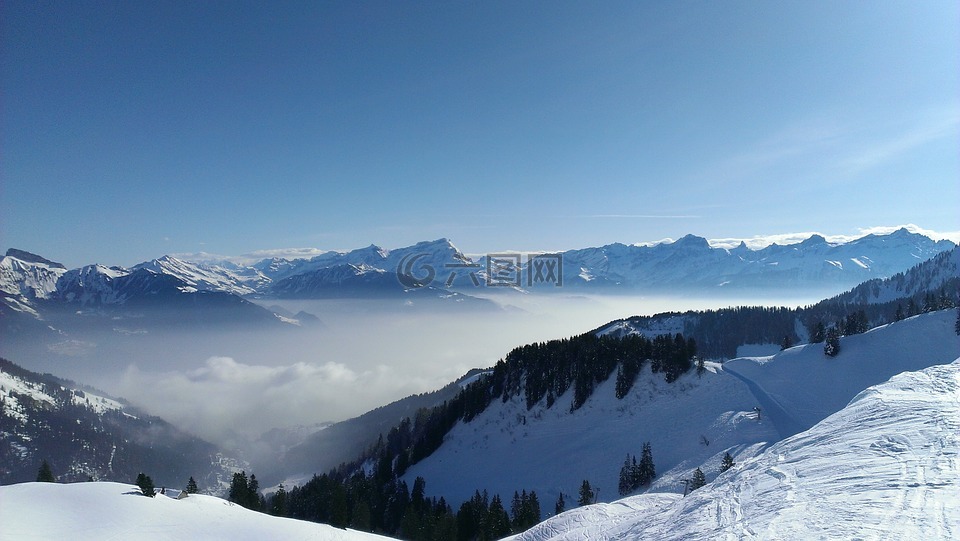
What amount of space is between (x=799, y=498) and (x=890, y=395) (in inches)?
634

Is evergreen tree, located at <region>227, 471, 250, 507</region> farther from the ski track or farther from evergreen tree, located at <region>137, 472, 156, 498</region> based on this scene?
the ski track

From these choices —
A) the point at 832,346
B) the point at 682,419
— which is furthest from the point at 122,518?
the point at 832,346

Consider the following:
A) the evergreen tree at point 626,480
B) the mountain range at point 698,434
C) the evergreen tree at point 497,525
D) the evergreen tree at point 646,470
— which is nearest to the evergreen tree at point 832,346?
the mountain range at point 698,434

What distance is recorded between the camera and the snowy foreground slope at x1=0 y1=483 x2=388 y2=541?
28219 millimetres

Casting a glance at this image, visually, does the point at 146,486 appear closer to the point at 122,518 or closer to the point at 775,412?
the point at 122,518

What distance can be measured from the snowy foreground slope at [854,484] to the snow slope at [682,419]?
137 feet

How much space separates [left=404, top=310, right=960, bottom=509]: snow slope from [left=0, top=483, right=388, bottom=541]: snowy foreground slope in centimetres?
5366

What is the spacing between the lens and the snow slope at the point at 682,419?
2808 inches

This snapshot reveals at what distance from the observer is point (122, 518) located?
102 ft

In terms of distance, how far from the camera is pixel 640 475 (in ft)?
226

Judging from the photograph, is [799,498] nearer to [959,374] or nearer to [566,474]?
[959,374]

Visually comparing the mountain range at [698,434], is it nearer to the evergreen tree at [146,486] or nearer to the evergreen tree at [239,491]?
the evergreen tree at [239,491]

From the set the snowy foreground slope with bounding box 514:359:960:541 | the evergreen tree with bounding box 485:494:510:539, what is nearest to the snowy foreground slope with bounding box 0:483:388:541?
the evergreen tree with bounding box 485:494:510:539

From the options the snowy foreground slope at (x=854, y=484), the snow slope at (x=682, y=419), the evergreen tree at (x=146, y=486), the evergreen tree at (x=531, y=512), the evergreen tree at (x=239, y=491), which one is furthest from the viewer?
the snow slope at (x=682, y=419)
